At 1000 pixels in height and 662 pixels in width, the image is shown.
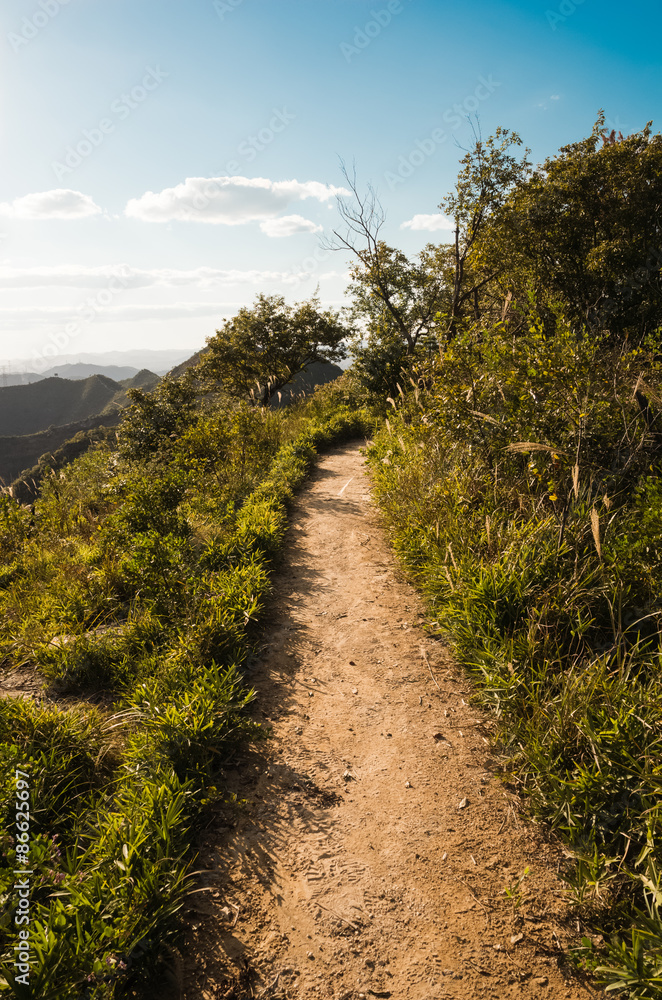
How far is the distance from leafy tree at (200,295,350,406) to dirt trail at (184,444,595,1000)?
16375 millimetres

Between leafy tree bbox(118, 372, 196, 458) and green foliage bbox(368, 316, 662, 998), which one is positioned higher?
leafy tree bbox(118, 372, 196, 458)

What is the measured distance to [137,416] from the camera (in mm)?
11805

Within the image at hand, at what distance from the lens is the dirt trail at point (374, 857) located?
2.06 m

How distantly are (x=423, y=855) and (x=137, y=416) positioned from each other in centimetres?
1172

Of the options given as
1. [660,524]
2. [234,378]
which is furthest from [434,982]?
[234,378]

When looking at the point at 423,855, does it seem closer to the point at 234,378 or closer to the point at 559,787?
the point at 559,787

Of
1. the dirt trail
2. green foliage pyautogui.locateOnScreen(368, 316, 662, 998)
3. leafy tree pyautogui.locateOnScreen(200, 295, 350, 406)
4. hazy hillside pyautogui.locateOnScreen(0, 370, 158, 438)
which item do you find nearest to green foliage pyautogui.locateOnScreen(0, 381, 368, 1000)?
the dirt trail

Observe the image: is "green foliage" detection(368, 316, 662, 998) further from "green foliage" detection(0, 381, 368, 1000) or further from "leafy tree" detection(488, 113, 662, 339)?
"leafy tree" detection(488, 113, 662, 339)

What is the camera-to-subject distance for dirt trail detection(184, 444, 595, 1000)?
2.06 metres

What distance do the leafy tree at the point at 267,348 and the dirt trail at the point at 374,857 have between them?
16.4m

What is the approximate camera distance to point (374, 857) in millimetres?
2525

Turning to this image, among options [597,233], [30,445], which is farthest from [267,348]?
[30,445]

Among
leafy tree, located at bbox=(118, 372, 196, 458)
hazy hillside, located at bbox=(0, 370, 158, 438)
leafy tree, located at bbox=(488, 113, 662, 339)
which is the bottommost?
leafy tree, located at bbox=(118, 372, 196, 458)

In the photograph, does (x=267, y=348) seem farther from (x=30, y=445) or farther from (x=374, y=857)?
(x=30, y=445)
